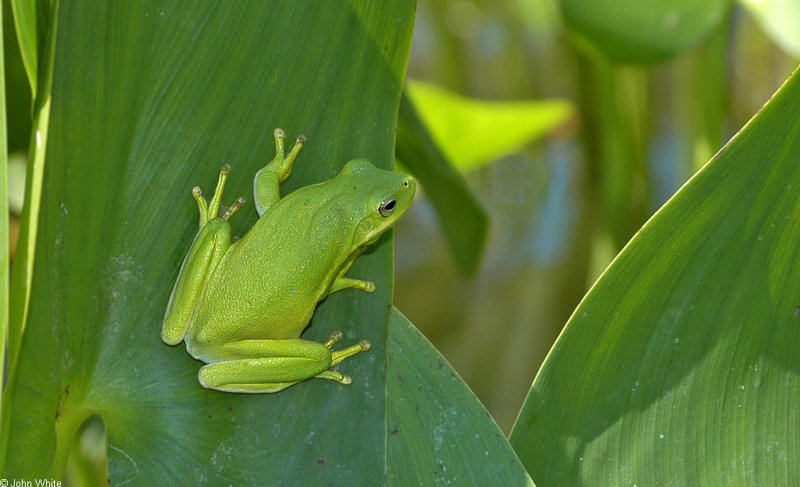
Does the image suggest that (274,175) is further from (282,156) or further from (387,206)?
(387,206)

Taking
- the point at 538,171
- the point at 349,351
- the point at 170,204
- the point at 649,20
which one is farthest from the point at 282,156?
the point at 538,171

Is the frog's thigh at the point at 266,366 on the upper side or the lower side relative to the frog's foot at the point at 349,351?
lower

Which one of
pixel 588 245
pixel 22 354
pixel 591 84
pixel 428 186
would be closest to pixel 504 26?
pixel 591 84

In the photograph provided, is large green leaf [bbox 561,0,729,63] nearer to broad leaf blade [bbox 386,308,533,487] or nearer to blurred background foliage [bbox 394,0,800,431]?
blurred background foliage [bbox 394,0,800,431]

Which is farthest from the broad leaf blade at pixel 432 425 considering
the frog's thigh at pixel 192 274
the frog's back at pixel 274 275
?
the frog's thigh at pixel 192 274

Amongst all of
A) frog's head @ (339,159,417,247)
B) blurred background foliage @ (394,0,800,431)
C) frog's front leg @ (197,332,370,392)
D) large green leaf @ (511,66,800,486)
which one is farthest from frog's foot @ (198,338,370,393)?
blurred background foliage @ (394,0,800,431)

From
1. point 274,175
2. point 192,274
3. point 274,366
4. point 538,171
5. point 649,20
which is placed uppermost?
point 649,20

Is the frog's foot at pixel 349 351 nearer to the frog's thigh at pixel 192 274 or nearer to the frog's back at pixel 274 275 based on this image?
the frog's back at pixel 274 275
